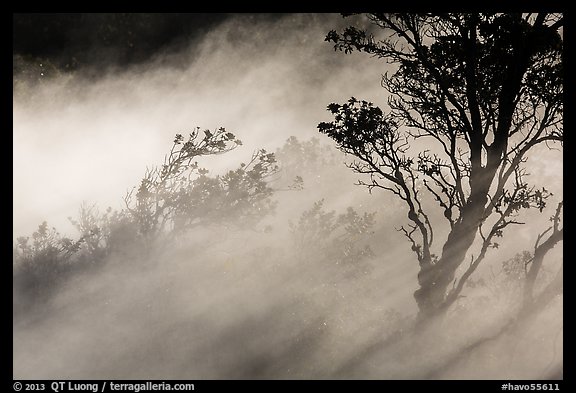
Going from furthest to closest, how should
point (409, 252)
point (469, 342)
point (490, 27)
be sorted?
point (409, 252), point (469, 342), point (490, 27)

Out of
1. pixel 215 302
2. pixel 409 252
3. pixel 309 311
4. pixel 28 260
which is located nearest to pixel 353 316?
pixel 309 311

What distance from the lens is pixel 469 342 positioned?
13.8 metres

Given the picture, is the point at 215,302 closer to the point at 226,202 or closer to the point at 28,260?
the point at 226,202

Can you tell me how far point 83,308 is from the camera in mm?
19828

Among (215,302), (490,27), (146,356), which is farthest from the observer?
(215,302)

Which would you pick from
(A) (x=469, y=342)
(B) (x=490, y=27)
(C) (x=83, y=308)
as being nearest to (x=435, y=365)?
(A) (x=469, y=342)

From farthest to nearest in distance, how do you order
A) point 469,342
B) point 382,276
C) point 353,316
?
1. point 382,276
2. point 353,316
3. point 469,342

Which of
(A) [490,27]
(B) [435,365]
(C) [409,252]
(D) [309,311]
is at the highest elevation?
(C) [409,252]

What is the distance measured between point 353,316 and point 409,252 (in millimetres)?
30464

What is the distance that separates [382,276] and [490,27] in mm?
30214

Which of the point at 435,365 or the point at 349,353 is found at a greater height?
the point at 349,353

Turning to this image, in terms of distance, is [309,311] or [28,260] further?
[28,260]

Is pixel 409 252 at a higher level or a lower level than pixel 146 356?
higher

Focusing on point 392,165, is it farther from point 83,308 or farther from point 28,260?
point 28,260
